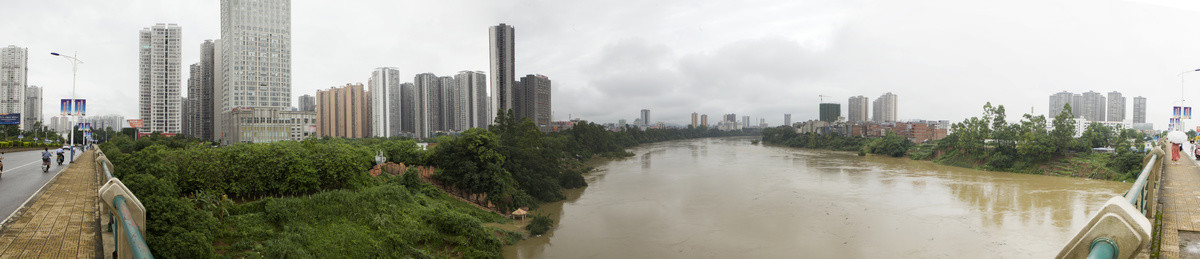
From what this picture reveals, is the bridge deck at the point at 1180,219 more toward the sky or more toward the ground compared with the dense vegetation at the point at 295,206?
more toward the sky

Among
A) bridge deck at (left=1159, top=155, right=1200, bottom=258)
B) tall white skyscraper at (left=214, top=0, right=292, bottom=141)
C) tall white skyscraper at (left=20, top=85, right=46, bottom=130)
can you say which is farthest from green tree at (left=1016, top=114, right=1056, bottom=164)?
tall white skyscraper at (left=20, top=85, right=46, bottom=130)

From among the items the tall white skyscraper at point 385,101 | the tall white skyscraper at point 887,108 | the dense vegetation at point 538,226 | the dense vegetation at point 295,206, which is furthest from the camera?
the tall white skyscraper at point 887,108

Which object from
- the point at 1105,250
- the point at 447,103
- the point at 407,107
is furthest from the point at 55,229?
the point at 407,107

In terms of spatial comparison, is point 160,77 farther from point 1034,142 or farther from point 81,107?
point 1034,142

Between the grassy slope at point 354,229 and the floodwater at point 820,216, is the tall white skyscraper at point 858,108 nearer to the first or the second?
the floodwater at point 820,216

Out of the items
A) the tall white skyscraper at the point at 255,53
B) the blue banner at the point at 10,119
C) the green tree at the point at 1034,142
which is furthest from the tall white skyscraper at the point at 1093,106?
the blue banner at the point at 10,119

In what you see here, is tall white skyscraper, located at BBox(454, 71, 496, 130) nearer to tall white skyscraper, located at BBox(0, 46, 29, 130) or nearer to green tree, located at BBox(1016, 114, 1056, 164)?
tall white skyscraper, located at BBox(0, 46, 29, 130)
